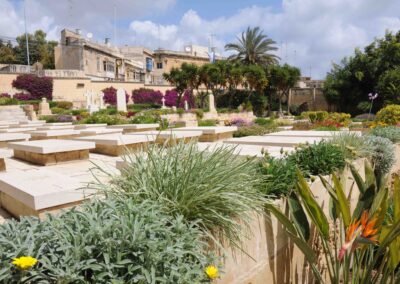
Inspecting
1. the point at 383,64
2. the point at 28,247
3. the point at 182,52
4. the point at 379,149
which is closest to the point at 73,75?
the point at 182,52

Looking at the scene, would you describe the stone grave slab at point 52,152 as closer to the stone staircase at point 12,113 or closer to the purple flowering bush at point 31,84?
the stone staircase at point 12,113

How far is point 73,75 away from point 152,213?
4033 cm

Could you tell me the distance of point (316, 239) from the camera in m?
3.57

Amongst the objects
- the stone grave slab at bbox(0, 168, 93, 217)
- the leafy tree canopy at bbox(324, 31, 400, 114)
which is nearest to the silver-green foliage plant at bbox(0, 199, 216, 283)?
the stone grave slab at bbox(0, 168, 93, 217)

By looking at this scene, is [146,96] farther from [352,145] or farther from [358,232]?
[358,232]

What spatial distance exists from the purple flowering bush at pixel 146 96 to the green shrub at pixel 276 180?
39246mm

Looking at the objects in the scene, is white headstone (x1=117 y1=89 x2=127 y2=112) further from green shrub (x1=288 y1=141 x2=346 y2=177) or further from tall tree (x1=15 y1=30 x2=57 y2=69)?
tall tree (x1=15 y1=30 x2=57 y2=69)

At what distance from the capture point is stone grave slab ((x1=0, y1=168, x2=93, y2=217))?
9.11 ft

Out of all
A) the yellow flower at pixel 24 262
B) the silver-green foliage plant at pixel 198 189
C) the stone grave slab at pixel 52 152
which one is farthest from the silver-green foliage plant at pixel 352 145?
the yellow flower at pixel 24 262

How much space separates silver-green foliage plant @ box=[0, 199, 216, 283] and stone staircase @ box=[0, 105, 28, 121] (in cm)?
2469

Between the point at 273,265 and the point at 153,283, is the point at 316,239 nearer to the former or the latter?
the point at 273,265

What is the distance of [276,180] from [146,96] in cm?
4044

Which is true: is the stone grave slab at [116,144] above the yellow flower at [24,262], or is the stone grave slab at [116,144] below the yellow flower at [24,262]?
below

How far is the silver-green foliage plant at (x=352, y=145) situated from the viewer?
4852mm
